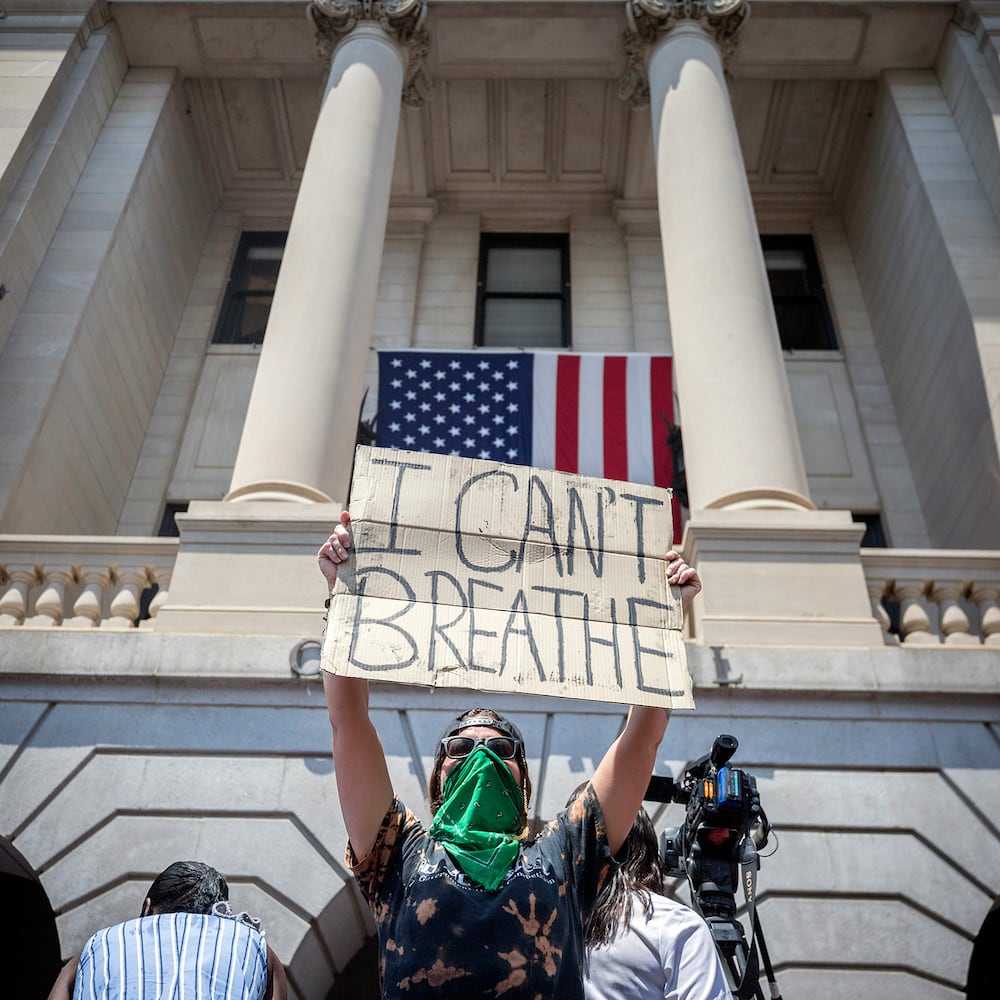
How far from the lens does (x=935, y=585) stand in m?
8.00

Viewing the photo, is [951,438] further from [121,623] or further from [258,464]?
[121,623]

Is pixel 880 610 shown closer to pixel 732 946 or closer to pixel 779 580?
pixel 779 580

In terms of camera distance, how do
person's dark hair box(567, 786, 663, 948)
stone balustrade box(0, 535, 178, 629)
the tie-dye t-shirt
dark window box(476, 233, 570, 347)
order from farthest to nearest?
dark window box(476, 233, 570, 347) < stone balustrade box(0, 535, 178, 629) < person's dark hair box(567, 786, 663, 948) < the tie-dye t-shirt

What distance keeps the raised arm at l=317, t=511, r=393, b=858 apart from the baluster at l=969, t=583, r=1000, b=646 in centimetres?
572

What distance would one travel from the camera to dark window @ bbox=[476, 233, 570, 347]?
15.2 meters

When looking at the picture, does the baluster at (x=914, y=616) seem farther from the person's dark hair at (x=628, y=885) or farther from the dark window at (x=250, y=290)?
the dark window at (x=250, y=290)

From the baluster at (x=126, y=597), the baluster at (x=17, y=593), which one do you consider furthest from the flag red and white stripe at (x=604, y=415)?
the baluster at (x=17, y=593)

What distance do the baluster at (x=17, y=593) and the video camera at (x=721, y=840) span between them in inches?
216

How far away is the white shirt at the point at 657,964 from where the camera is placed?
3180 mm

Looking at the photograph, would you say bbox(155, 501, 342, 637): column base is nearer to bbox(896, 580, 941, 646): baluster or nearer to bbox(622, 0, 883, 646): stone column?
bbox(622, 0, 883, 646): stone column

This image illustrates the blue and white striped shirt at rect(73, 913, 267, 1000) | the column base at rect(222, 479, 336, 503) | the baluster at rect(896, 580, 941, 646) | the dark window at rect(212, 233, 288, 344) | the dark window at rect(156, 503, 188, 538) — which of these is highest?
the dark window at rect(212, 233, 288, 344)

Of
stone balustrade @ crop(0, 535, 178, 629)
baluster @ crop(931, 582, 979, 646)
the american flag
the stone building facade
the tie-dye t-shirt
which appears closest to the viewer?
the tie-dye t-shirt

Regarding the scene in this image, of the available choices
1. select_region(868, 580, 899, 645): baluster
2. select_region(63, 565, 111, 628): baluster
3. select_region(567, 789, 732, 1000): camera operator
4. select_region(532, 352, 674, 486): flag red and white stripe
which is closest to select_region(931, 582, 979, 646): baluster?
select_region(868, 580, 899, 645): baluster

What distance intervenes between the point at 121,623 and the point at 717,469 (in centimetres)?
484
